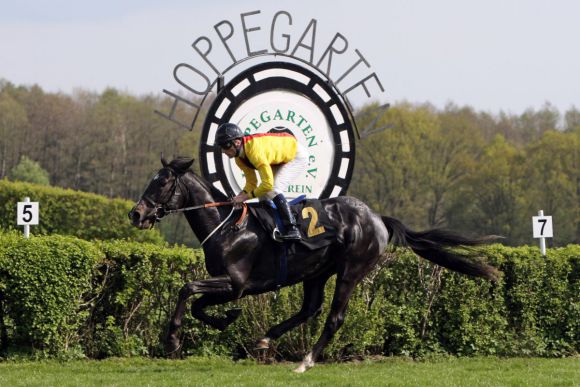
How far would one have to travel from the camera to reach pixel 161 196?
7816 mm

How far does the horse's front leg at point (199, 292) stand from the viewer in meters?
7.43

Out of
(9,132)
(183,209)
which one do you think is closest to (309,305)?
(183,209)

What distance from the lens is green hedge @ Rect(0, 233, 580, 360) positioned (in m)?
9.34

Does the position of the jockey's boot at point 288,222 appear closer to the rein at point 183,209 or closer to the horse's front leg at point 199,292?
the rein at point 183,209

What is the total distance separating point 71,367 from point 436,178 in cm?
4101

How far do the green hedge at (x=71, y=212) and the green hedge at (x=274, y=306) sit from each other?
61.6 ft

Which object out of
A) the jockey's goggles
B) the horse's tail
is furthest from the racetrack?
the jockey's goggles

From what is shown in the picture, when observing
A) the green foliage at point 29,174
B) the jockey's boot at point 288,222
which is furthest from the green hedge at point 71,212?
the jockey's boot at point 288,222

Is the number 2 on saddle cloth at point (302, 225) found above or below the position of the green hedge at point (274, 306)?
above

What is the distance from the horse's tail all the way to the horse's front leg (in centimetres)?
192

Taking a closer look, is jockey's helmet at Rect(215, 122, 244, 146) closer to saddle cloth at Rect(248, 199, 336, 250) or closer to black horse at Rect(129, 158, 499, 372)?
black horse at Rect(129, 158, 499, 372)

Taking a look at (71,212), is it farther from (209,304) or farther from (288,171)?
(209,304)

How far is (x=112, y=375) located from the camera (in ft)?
26.8

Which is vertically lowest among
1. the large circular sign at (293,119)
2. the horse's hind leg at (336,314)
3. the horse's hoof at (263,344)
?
the horse's hoof at (263,344)
